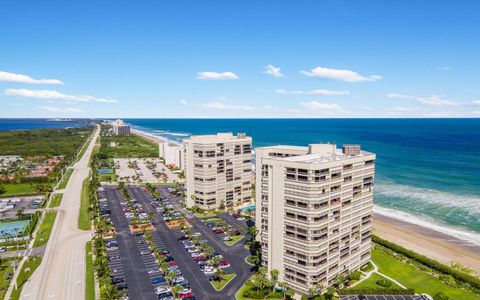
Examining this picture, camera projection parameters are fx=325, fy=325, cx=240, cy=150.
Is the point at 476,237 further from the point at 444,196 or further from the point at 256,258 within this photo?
the point at 256,258

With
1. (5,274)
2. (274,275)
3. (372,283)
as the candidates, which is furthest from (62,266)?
(372,283)

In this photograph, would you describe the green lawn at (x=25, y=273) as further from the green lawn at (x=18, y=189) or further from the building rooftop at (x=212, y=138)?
the green lawn at (x=18, y=189)

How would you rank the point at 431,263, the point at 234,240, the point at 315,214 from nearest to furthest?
the point at 315,214 < the point at 431,263 < the point at 234,240

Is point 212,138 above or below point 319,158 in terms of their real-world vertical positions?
above

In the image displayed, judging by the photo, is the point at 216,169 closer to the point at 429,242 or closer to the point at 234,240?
the point at 234,240

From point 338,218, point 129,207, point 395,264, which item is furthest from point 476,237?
point 129,207

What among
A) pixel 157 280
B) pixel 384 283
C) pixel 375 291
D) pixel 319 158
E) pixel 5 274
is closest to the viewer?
pixel 375 291

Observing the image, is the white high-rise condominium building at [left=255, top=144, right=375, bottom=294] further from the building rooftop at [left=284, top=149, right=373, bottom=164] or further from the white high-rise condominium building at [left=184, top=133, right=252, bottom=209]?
the white high-rise condominium building at [left=184, top=133, right=252, bottom=209]
